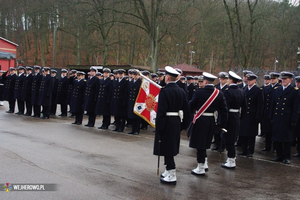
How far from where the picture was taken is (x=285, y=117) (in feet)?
27.3

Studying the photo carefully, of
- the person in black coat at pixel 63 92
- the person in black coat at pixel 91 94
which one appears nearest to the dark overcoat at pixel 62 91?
the person in black coat at pixel 63 92

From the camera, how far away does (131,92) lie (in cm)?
1198

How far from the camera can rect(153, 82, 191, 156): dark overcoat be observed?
584 centimetres

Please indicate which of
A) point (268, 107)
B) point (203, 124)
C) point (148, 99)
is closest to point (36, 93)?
point (148, 99)

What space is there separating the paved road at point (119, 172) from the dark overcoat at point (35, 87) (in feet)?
15.8

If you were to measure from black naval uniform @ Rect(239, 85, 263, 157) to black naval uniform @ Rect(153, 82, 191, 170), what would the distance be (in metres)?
3.57

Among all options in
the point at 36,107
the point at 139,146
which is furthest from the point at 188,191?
the point at 36,107

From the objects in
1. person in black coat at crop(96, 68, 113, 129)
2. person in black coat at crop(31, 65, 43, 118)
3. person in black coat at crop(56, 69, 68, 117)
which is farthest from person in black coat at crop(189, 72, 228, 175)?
person in black coat at crop(56, 69, 68, 117)

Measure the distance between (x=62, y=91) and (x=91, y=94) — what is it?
3499mm

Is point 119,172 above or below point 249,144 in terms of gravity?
below

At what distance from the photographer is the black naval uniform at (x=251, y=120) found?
889 cm

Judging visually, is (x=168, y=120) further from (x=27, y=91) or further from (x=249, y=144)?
(x=27, y=91)

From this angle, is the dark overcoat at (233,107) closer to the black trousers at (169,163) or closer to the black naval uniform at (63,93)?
the black trousers at (169,163)

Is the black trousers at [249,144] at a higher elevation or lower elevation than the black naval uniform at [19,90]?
lower
